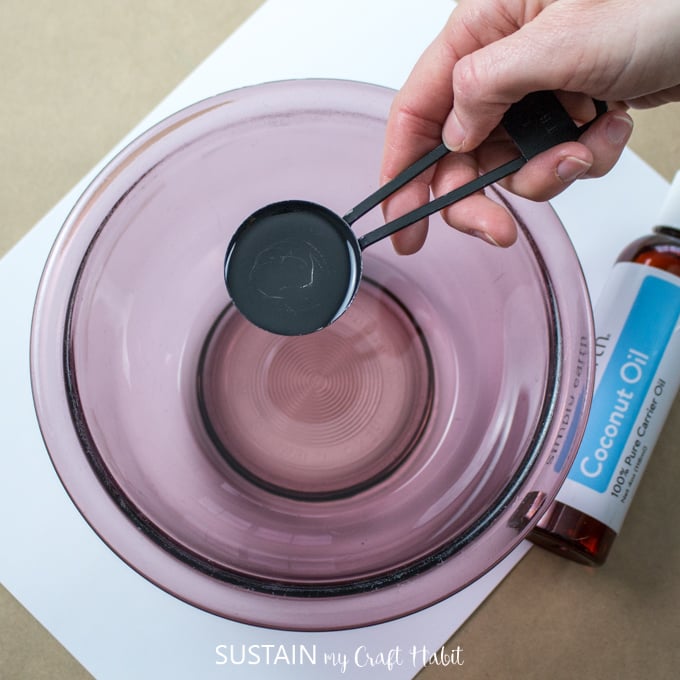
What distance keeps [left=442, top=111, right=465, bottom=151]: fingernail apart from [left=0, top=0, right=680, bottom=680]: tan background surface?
279 millimetres

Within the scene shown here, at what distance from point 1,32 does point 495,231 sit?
22.7 inches

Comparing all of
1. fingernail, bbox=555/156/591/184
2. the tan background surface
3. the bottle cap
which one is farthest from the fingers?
the tan background surface

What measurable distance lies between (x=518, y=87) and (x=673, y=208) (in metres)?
0.23

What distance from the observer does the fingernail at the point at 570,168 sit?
1.61 feet

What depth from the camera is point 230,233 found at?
62 cm

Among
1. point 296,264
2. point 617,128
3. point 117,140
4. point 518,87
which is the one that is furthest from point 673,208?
point 117,140

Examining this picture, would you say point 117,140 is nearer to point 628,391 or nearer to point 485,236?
point 485,236

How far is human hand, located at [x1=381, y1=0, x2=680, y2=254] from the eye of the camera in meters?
0.44

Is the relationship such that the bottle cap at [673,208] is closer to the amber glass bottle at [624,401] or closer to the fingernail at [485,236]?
the amber glass bottle at [624,401]

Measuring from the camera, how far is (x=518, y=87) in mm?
455

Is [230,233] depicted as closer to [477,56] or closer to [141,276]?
[141,276]

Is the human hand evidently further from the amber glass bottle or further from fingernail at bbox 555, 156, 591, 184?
the amber glass bottle

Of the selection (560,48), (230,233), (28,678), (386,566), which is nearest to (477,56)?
(560,48)

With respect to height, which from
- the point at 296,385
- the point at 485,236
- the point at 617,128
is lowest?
the point at 296,385
